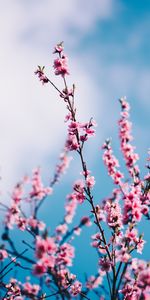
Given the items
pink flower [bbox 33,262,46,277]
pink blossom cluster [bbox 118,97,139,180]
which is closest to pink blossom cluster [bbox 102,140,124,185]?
pink blossom cluster [bbox 118,97,139,180]

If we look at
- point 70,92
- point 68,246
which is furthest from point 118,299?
point 70,92

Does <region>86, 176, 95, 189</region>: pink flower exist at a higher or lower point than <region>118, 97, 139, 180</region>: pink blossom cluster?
lower

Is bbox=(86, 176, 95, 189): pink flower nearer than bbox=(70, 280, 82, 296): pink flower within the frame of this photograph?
Yes

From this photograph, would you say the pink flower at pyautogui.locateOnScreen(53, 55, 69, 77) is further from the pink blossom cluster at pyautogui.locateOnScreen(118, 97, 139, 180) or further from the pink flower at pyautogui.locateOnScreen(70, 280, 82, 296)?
the pink flower at pyautogui.locateOnScreen(70, 280, 82, 296)

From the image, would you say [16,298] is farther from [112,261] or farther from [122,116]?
[122,116]

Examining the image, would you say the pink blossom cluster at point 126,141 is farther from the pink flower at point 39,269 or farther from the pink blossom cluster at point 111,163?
the pink flower at point 39,269

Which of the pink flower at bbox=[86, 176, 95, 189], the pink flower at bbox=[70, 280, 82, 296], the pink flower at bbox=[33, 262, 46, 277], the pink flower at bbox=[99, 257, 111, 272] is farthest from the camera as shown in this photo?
the pink flower at bbox=[70, 280, 82, 296]

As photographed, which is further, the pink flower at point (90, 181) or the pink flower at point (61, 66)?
the pink flower at point (61, 66)

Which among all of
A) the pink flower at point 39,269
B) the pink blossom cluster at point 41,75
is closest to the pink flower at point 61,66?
the pink blossom cluster at point 41,75

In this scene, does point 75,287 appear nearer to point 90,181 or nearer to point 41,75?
point 90,181

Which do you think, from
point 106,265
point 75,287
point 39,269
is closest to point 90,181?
point 106,265

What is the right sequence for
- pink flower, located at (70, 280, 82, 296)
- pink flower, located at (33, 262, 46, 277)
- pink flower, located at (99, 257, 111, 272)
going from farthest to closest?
pink flower, located at (70, 280, 82, 296) → pink flower, located at (99, 257, 111, 272) → pink flower, located at (33, 262, 46, 277)
